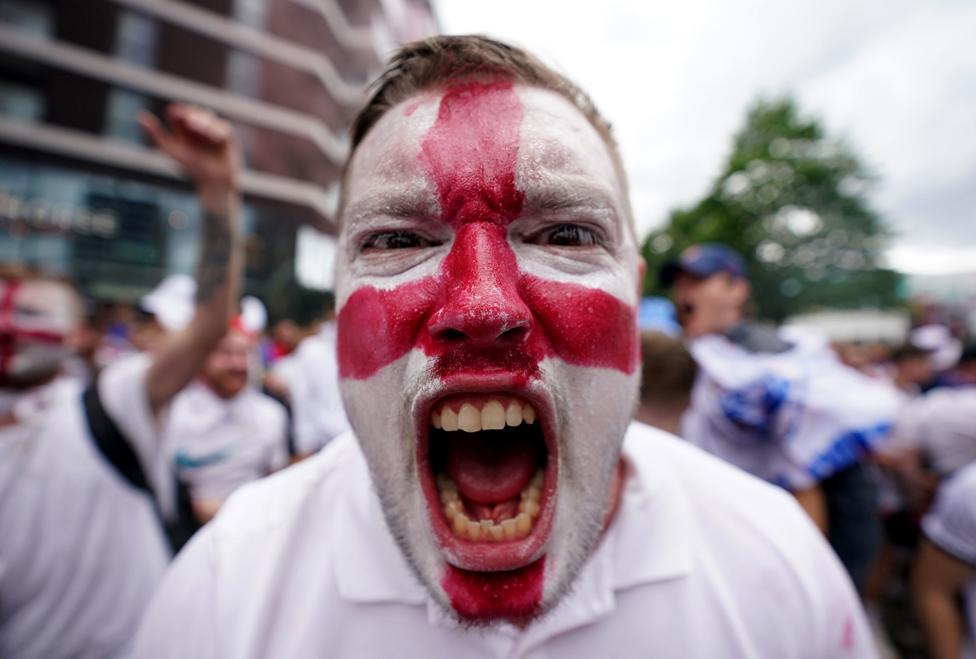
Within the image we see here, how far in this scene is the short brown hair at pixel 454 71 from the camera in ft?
3.96

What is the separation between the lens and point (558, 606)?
112 cm

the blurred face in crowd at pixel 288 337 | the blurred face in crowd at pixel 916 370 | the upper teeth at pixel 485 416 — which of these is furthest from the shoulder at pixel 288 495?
the blurred face in crowd at pixel 288 337

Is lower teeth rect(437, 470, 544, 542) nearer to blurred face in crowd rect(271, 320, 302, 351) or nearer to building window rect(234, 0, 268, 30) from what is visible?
blurred face in crowd rect(271, 320, 302, 351)

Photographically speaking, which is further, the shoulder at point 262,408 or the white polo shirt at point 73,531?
the shoulder at point 262,408

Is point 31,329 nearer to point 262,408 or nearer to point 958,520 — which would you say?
point 262,408

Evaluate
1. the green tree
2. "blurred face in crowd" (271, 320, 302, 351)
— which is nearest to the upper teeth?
"blurred face in crowd" (271, 320, 302, 351)

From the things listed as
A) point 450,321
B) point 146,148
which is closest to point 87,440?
point 450,321

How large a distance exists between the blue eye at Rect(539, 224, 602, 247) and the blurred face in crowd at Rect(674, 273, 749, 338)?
88.8 inches

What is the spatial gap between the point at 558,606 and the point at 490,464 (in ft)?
1.08

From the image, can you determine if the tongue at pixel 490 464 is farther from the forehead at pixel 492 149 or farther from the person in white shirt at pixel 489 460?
the forehead at pixel 492 149

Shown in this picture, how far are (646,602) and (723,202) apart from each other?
111ft

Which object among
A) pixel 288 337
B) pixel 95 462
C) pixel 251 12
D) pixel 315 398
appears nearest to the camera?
pixel 95 462

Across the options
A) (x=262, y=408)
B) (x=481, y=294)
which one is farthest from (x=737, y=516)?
(x=262, y=408)

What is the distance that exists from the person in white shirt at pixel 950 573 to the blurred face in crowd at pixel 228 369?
4300 millimetres
